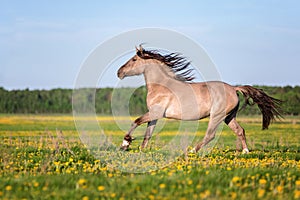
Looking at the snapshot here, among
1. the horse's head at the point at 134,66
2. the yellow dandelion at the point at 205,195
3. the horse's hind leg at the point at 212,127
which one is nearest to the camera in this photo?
the yellow dandelion at the point at 205,195

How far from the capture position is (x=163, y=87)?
15.6m

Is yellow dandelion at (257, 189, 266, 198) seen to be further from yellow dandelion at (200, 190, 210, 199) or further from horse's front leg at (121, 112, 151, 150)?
horse's front leg at (121, 112, 151, 150)

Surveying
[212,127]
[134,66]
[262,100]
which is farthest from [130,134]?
[262,100]

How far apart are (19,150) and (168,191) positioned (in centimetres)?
865

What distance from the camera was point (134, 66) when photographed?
1595 cm

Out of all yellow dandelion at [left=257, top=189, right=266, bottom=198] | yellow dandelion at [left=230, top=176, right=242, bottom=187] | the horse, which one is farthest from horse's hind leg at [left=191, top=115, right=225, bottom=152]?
yellow dandelion at [left=257, top=189, right=266, bottom=198]

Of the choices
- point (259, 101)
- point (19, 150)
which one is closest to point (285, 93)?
point (259, 101)

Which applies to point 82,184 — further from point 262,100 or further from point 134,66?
point 262,100

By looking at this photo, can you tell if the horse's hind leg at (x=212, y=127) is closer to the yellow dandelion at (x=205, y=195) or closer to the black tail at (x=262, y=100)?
the black tail at (x=262, y=100)

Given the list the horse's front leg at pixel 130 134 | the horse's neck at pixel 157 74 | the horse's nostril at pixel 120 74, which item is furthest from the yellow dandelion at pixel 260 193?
the horse's nostril at pixel 120 74

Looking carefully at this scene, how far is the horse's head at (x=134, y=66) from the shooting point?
15.9m

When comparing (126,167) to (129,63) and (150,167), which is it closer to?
(150,167)

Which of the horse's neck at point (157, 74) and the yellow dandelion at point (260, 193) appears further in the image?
the horse's neck at point (157, 74)

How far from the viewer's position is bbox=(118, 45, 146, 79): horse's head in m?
15.9
